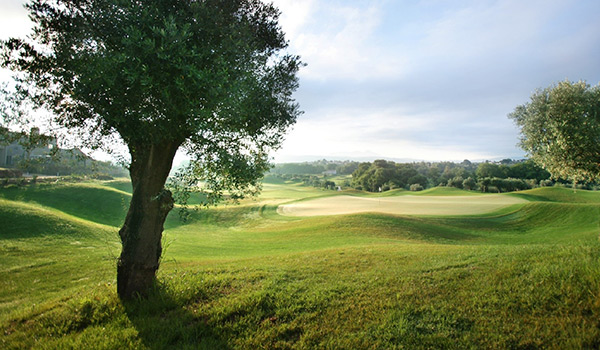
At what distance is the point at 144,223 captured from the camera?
7102 mm

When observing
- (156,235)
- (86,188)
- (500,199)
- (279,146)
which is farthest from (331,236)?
(86,188)

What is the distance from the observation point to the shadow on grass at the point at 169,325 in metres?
4.91

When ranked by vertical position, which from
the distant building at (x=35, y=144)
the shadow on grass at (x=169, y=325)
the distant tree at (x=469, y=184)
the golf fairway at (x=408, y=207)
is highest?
the distant building at (x=35, y=144)

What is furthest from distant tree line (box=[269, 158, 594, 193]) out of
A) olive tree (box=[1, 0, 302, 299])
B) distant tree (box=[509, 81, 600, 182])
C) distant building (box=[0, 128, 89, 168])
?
distant building (box=[0, 128, 89, 168])

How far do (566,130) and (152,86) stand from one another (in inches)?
686

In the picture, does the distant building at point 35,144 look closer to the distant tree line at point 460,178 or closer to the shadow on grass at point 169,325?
the shadow on grass at point 169,325

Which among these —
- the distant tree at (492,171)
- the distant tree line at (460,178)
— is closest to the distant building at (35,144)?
the distant tree line at (460,178)

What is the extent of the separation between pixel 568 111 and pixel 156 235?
19.4m

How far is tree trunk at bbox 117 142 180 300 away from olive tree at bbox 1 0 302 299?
0.03 metres

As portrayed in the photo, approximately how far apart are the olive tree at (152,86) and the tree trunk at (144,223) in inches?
1.0

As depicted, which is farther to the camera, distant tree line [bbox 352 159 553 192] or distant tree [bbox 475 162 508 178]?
distant tree [bbox 475 162 508 178]

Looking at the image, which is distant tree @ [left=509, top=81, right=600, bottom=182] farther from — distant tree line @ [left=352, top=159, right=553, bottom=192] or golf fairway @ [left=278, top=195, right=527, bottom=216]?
distant tree line @ [left=352, top=159, right=553, bottom=192]

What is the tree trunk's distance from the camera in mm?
6984

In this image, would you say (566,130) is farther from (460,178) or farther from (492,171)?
(492,171)
